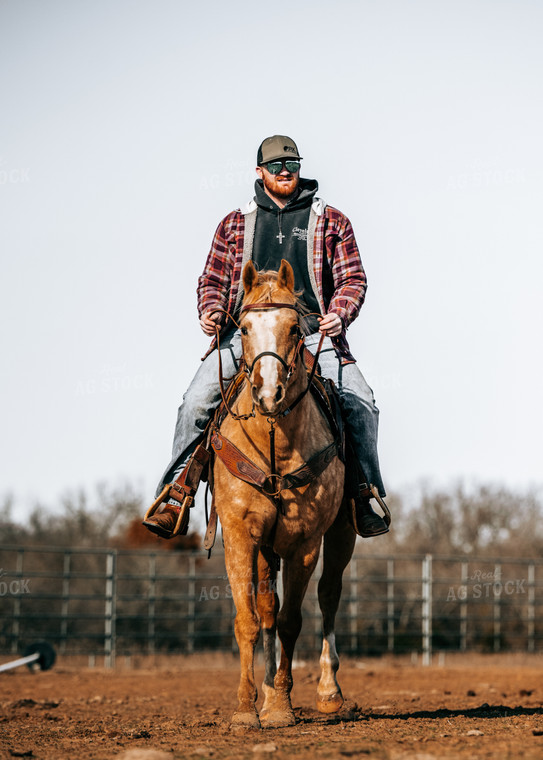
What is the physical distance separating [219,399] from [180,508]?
30.8 inches

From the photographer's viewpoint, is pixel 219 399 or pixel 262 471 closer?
pixel 262 471

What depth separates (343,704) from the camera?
722cm

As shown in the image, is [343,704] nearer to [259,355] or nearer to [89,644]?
[259,355]

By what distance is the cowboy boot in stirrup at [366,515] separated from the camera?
22.9 feet

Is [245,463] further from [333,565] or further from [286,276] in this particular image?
[333,565]

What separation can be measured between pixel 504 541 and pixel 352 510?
42.3 metres

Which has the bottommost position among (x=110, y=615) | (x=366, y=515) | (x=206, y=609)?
(x=206, y=609)

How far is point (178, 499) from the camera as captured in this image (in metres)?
6.66

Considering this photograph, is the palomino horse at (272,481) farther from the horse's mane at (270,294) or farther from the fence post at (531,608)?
the fence post at (531,608)

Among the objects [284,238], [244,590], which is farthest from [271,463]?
[284,238]

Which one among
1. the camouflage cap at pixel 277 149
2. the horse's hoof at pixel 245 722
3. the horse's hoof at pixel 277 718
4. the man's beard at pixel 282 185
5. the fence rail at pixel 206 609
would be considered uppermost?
the camouflage cap at pixel 277 149

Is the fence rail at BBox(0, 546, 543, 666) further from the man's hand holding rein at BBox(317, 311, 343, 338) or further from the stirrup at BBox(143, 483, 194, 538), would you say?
→ the man's hand holding rein at BBox(317, 311, 343, 338)

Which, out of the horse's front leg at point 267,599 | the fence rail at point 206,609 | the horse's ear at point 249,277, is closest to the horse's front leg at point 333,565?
the horse's front leg at point 267,599

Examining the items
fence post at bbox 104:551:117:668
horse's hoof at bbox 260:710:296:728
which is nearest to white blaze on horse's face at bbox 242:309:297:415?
horse's hoof at bbox 260:710:296:728
